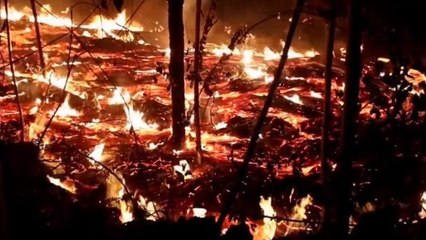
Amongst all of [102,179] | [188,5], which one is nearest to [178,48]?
[102,179]

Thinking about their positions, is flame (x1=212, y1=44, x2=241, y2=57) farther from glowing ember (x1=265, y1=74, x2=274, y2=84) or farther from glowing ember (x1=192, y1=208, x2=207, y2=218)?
glowing ember (x1=192, y1=208, x2=207, y2=218)

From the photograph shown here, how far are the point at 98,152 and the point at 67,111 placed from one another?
9.08 ft

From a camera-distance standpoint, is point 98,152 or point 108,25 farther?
point 108,25

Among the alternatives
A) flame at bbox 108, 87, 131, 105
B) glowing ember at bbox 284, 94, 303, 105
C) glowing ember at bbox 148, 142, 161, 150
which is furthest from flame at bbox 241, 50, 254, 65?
glowing ember at bbox 148, 142, 161, 150

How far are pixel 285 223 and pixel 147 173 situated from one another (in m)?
2.63

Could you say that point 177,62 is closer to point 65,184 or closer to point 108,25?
point 65,184

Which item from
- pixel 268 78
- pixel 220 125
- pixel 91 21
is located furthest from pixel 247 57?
pixel 91 21

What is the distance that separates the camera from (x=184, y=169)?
8.38m

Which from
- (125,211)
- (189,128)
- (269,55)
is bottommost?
(125,211)

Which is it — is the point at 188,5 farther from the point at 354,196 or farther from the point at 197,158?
the point at 354,196

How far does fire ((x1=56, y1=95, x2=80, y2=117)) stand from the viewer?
37.8 ft

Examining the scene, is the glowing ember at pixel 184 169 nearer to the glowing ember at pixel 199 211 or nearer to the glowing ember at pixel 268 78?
the glowing ember at pixel 199 211

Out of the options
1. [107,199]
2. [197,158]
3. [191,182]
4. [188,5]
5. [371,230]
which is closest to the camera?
[371,230]

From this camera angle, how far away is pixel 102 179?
8.23 metres
